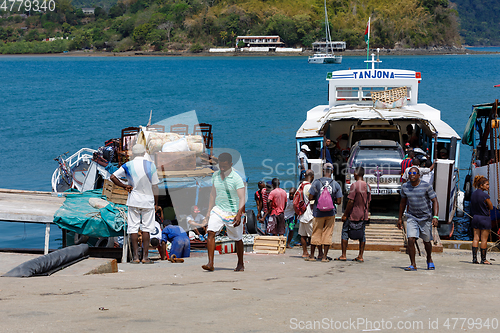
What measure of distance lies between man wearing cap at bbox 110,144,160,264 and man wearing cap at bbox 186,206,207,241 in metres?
3.44

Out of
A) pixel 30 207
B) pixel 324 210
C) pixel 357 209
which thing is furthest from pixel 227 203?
pixel 30 207

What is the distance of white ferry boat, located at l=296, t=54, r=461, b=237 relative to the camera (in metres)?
13.3

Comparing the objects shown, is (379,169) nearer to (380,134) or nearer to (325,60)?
(380,134)

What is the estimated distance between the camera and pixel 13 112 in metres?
56.1

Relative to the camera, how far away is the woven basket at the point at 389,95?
17.5 meters

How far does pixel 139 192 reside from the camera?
913 centimetres

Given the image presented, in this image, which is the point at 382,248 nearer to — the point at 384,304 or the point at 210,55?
the point at 384,304

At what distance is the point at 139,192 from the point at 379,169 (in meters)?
6.60

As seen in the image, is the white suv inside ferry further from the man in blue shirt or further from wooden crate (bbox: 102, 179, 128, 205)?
wooden crate (bbox: 102, 179, 128, 205)

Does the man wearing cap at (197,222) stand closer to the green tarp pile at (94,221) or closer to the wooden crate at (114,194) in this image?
the wooden crate at (114,194)

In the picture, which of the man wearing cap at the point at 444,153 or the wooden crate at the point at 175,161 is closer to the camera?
the wooden crate at the point at 175,161

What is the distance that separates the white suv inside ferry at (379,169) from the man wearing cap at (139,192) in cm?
582

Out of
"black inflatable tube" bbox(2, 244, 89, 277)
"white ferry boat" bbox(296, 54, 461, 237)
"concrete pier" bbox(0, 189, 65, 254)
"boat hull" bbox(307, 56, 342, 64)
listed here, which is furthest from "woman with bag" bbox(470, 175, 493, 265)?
"boat hull" bbox(307, 56, 342, 64)

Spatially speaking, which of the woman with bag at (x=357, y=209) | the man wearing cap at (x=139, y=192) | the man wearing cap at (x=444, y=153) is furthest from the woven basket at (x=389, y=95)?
the man wearing cap at (x=139, y=192)
